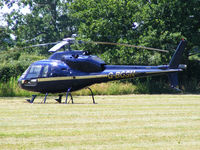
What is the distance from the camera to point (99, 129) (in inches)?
468

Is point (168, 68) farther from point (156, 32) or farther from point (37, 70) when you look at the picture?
point (156, 32)

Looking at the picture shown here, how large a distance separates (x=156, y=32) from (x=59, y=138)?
2602 cm

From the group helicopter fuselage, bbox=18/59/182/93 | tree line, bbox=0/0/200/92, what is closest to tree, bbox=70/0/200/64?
tree line, bbox=0/0/200/92

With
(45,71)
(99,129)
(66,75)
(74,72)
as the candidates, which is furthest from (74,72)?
(99,129)

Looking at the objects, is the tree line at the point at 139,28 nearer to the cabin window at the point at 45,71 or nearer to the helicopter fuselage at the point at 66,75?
the helicopter fuselage at the point at 66,75

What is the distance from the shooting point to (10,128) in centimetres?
1216

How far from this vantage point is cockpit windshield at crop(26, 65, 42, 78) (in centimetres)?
2080

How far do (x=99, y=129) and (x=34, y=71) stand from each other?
9860 millimetres

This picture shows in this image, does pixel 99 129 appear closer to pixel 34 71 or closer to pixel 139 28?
pixel 34 71

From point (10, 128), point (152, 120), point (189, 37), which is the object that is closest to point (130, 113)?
point (152, 120)

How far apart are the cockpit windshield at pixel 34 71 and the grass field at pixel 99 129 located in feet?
14.3

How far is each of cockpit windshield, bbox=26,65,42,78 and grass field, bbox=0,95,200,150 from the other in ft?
14.3

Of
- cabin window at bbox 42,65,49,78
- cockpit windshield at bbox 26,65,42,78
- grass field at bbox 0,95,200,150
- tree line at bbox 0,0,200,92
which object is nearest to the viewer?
grass field at bbox 0,95,200,150

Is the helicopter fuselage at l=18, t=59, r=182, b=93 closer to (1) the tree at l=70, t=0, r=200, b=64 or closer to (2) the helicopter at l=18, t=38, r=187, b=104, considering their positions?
(2) the helicopter at l=18, t=38, r=187, b=104
